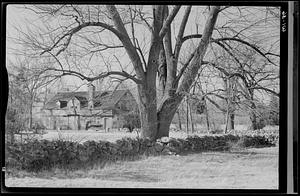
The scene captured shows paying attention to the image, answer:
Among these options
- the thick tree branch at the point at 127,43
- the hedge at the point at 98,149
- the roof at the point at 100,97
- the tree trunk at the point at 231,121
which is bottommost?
the hedge at the point at 98,149

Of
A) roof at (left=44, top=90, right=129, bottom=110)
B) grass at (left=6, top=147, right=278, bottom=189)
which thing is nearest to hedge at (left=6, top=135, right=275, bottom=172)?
grass at (left=6, top=147, right=278, bottom=189)

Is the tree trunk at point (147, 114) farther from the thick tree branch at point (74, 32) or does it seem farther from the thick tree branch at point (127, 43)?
the thick tree branch at point (74, 32)

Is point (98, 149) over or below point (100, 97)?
below

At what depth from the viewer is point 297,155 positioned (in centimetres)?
293

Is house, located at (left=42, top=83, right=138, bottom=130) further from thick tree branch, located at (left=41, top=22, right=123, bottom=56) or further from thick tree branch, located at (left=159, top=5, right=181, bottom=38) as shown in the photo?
thick tree branch, located at (left=159, top=5, right=181, bottom=38)

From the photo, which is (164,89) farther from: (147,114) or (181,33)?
(181,33)

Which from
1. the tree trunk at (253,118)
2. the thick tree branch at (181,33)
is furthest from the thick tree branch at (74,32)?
the tree trunk at (253,118)

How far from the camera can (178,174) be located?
10.3ft

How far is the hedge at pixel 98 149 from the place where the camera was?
309 centimetres

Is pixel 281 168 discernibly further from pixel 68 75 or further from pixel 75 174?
pixel 68 75

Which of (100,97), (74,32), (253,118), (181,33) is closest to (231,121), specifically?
(253,118)

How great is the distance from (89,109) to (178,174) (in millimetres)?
903

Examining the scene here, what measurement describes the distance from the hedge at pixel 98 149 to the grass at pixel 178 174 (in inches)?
2.4
